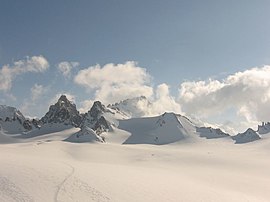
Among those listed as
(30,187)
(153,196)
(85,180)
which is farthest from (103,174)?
(30,187)

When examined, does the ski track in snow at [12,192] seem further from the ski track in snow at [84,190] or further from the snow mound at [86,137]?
the snow mound at [86,137]

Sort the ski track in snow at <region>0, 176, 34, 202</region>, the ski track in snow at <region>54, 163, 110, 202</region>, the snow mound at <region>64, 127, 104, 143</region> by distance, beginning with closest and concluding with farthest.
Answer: the ski track in snow at <region>0, 176, 34, 202</region>
the ski track in snow at <region>54, 163, 110, 202</region>
the snow mound at <region>64, 127, 104, 143</region>

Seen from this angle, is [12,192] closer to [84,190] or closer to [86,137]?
[84,190]

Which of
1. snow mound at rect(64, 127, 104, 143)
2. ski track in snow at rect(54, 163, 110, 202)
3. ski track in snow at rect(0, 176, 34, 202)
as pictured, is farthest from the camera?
snow mound at rect(64, 127, 104, 143)

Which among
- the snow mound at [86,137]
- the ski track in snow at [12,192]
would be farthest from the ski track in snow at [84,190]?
the snow mound at [86,137]

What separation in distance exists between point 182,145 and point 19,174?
497 ft

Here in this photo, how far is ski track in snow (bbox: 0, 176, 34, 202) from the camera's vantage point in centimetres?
2744

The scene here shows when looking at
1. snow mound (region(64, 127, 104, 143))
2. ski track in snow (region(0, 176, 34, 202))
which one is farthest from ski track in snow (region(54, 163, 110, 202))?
snow mound (region(64, 127, 104, 143))

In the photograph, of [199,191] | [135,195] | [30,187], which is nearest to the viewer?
[30,187]

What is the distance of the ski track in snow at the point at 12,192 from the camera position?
27442 millimetres

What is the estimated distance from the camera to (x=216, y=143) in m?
188

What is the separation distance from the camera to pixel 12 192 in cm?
2866

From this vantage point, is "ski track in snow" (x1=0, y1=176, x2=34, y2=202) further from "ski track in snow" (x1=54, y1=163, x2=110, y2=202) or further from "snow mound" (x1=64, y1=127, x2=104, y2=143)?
"snow mound" (x1=64, y1=127, x2=104, y2=143)

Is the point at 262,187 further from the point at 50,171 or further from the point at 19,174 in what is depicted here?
the point at 19,174
